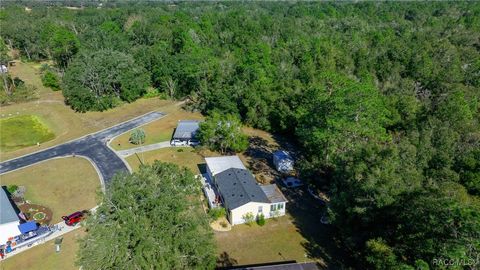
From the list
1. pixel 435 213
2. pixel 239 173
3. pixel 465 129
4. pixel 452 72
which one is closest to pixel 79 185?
pixel 239 173

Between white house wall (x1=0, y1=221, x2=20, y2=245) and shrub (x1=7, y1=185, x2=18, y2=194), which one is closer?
white house wall (x1=0, y1=221, x2=20, y2=245)

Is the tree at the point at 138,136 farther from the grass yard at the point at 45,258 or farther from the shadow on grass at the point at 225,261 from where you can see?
the shadow on grass at the point at 225,261

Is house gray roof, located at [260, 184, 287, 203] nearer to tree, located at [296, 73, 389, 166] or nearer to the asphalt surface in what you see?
tree, located at [296, 73, 389, 166]

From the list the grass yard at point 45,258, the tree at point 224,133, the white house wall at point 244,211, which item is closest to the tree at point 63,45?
the tree at point 224,133

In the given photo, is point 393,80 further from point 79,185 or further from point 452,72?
point 79,185

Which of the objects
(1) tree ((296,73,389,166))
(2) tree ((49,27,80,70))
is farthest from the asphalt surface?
(2) tree ((49,27,80,70))

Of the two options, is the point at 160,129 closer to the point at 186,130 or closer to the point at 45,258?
the point at 186,130
